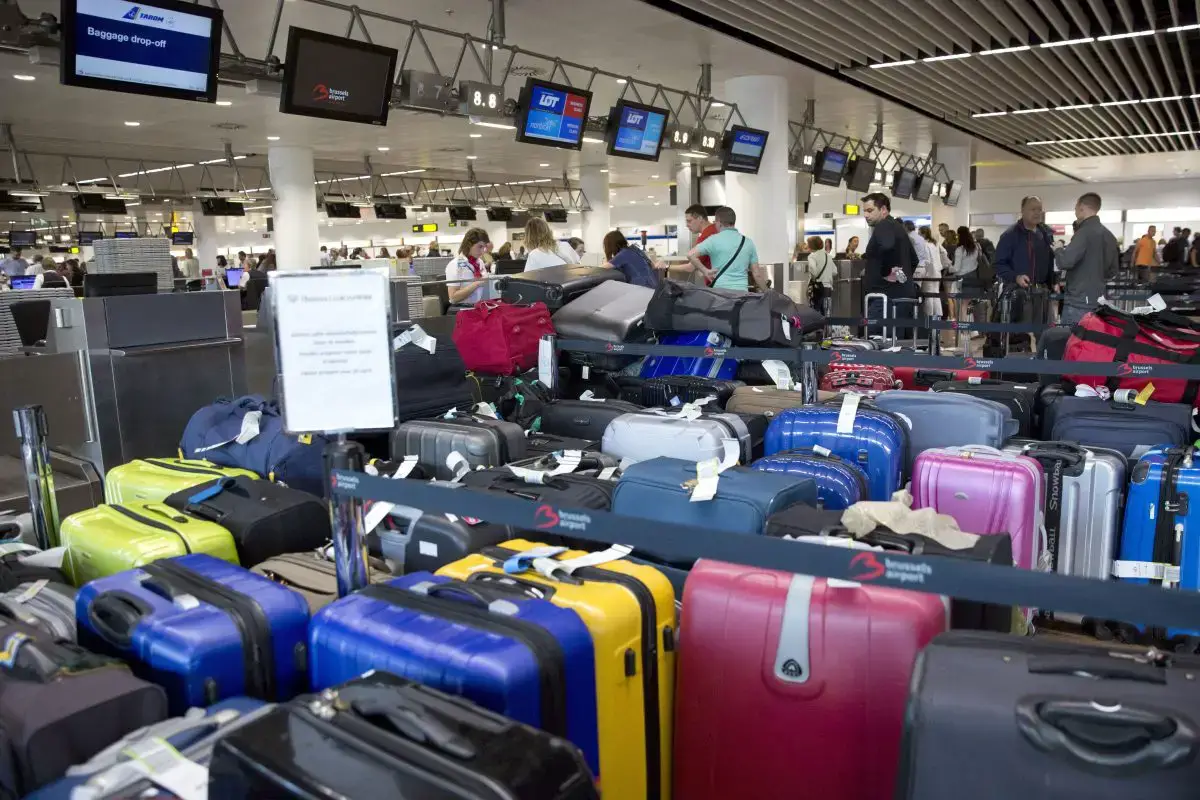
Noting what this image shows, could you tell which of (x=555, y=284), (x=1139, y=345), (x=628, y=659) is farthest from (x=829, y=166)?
(x=628, y=659)

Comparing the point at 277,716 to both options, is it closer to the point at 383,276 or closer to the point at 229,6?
the point at 383,276

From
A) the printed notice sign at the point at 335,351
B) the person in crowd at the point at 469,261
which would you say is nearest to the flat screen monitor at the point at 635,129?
the person in crowd at the point at 469,261

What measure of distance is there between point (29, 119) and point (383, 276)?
48.6ft

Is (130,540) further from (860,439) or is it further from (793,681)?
(860,439)

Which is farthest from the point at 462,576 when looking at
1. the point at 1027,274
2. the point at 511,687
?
the point at 1027,274

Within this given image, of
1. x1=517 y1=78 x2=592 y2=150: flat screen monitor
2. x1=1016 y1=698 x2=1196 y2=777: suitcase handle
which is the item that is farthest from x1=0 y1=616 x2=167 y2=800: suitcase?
x1=517 y1=78 x2=592 y2=150: flat screen monitor

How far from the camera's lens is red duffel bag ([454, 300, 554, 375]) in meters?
5.11

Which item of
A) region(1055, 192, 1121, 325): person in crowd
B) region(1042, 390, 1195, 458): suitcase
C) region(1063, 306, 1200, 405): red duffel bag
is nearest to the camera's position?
region(1042, 390, 1195, 458): suitcase

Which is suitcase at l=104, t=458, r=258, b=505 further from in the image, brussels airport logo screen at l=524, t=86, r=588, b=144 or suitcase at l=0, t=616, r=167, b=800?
brussels airport logo screen at l=524, t=86, r=588, b=144

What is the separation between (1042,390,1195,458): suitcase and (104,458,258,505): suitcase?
323cm

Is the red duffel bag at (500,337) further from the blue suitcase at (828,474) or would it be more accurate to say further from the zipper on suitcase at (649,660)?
the zipper on suitcase at (649,660)

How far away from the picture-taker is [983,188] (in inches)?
1156

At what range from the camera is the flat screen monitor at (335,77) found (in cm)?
652

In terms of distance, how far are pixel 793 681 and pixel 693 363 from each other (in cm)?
333
